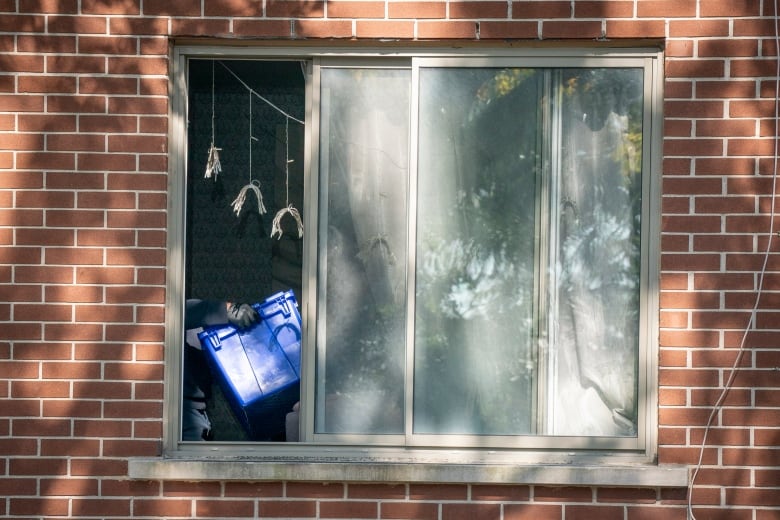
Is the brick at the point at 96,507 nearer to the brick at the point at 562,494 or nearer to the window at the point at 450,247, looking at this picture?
the window at the point at 450,247

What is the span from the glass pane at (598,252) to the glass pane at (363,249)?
78cm

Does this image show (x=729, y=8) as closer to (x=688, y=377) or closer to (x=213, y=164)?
(x=688, y=377)

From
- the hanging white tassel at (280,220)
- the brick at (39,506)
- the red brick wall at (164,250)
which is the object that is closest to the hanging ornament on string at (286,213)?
the hanging white tassel at (280,220)

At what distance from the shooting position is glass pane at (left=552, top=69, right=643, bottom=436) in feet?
15.7

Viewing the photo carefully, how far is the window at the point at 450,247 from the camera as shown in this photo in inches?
188

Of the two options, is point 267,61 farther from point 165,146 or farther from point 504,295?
point 504,295

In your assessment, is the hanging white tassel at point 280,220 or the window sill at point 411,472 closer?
the window sill at point 411,472

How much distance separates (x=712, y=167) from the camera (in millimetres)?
4648

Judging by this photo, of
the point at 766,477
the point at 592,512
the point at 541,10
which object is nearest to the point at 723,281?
the point at 766,477

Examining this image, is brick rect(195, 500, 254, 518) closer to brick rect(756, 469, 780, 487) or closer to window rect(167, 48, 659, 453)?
window rect(167, 48, 659, 453)

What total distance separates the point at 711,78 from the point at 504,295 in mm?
1413

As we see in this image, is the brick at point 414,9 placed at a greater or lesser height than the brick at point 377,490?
greater

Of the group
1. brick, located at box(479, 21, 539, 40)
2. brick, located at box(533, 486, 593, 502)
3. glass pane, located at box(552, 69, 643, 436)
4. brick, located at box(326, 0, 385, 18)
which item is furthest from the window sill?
brick, located at box(326, 0, 385, 18)

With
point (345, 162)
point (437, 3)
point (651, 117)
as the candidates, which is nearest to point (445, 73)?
point (437, 3)
